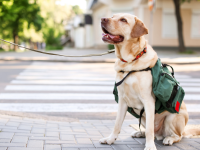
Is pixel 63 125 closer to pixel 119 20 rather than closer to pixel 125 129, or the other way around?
pixel 125 129

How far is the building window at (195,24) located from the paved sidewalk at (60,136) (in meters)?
23.5

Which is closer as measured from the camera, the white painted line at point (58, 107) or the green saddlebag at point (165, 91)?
the green saddlebag at point (165, 91)

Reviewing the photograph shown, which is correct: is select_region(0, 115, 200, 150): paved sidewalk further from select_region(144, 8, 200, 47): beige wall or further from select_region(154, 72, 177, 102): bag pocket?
select_region(144, 8, 200, 47): beige wall

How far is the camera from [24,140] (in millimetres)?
3314

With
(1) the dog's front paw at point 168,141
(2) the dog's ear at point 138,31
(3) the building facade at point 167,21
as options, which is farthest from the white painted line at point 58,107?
(3) the building facade at point 167,21

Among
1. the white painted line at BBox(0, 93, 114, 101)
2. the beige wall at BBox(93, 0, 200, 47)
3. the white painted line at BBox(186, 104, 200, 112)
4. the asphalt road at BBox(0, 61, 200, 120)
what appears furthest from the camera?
the beige wall at BBox(93, 0, 200, 47)

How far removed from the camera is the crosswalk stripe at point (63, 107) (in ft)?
18.4

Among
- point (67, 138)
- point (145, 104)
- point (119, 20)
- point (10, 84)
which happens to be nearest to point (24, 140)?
point (67, 138)

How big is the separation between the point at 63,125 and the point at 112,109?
1686mm

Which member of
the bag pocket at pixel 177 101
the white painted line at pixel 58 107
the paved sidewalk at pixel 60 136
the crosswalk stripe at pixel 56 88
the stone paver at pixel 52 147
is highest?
the bag pocket at pixel 177 101

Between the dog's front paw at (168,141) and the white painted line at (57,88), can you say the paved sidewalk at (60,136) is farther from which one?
the white painted line at (57,88)

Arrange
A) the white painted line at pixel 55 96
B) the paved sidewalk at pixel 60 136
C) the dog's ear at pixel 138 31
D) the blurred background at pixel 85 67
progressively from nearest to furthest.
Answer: the dog's ear at pixel 138 31 → the paved sidewalk at pixel 60 136 → the blurred background at pixel 85 67 → the white painted line at pixel 55 96

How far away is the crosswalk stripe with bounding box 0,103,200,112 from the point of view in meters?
5.62

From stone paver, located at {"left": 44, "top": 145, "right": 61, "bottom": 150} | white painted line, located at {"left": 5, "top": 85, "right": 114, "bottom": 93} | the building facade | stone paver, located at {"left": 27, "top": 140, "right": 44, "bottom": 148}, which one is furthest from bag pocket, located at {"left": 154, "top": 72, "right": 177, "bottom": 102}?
the building facade
